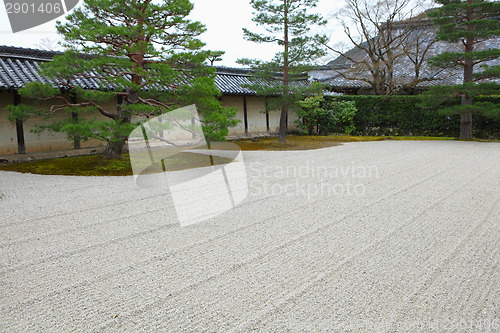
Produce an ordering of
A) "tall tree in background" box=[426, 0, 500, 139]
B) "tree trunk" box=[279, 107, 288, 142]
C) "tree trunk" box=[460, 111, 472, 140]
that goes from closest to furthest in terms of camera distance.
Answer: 1. "tall tree in background" box=[426, 0, 500, 139]
2. "tree trunk" box=[279, 107, 288, 142]
3. "tree trunk" box=[460, 111, 472, 140]

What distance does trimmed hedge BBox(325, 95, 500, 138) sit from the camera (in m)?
12.2

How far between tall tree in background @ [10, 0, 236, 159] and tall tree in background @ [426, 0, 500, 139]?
833cm

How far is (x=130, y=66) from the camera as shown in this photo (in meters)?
6.31

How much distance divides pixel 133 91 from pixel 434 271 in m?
6.22

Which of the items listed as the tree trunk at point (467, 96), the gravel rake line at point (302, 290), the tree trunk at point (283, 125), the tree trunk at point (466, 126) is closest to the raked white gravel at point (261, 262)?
the gravel rake line at point (302, 290)

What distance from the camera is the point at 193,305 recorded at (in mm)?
2023

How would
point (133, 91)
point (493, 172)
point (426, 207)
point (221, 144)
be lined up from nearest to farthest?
1. point (426, 207)
2. point (493, 172)
3. point (133, 91)
4. point (221, 144)

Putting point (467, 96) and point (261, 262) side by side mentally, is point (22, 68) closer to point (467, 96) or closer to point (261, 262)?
point (261, 262)

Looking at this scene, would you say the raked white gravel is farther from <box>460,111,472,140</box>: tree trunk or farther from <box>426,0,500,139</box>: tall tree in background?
<box>460,111,472,140</box>: tree trunk

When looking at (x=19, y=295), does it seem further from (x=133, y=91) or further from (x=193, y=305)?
(x=133, y=91)

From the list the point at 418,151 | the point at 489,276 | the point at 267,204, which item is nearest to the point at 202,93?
the point at 267,204

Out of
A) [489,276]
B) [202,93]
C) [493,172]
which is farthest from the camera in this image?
[202,93]

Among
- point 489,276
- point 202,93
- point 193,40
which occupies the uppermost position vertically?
point 193,40

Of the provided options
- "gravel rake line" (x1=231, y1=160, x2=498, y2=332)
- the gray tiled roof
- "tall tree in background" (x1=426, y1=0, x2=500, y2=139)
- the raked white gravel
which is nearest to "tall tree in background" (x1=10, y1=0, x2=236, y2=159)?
the gray tiled roof
